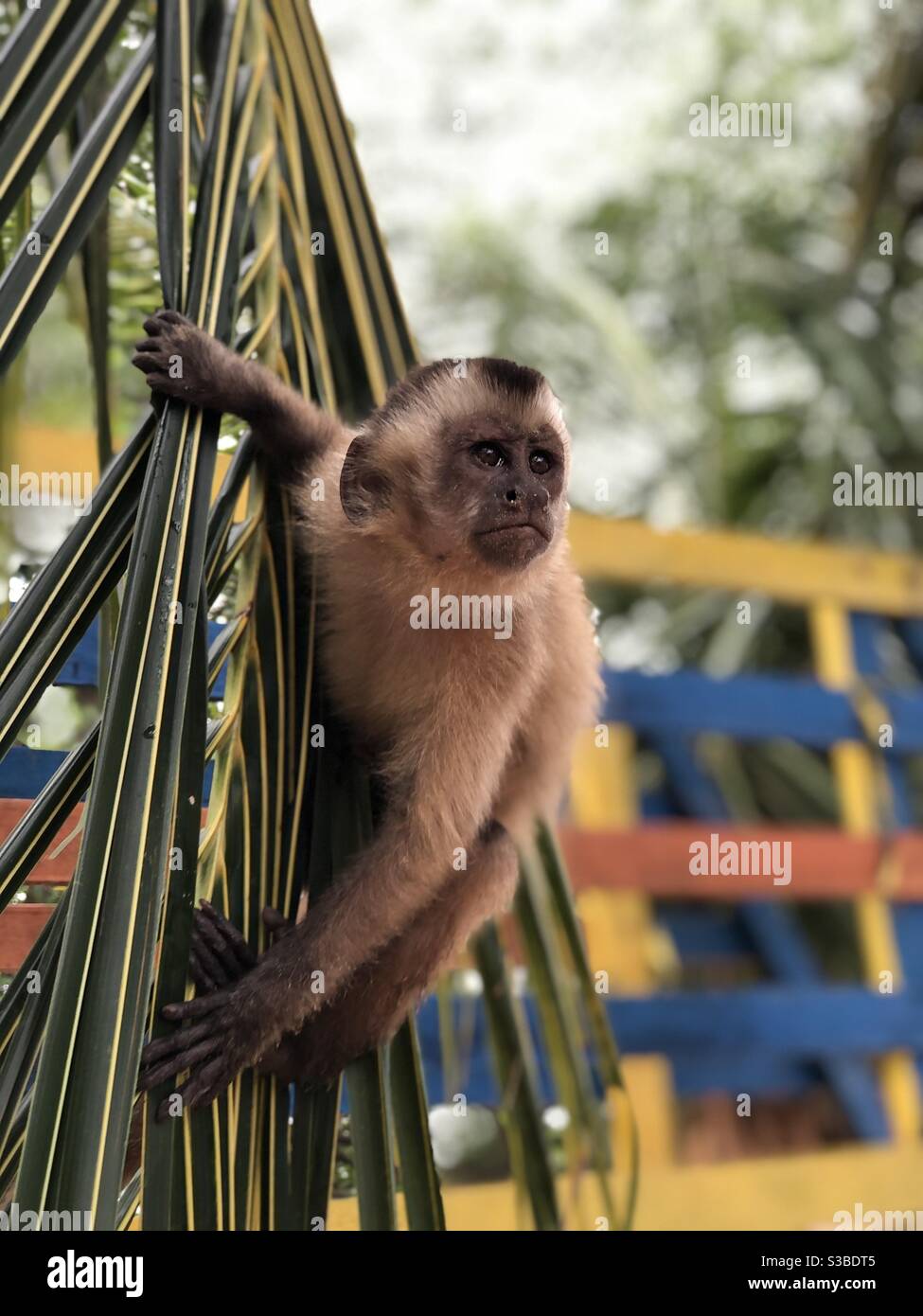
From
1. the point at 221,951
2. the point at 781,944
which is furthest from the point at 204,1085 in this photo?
the point at 781,944

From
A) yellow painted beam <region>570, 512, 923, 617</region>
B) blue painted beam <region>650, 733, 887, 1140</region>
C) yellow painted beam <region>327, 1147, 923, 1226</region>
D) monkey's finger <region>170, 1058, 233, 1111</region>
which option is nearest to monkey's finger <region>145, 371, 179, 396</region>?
monkey's finger <region>170, 1058, 233, 1111</region>

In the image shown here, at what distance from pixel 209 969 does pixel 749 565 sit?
233cm

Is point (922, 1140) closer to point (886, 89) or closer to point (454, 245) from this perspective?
point (886, 89)

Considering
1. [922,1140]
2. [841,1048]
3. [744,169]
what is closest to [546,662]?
[841,1048]

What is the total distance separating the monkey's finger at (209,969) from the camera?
988 millimetres

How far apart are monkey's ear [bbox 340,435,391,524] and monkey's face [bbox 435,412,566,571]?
0.06 metres

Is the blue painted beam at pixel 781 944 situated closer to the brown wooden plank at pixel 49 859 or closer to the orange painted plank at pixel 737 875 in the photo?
the orange painted plank at pixel 737 875

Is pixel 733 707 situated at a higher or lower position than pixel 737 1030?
higher

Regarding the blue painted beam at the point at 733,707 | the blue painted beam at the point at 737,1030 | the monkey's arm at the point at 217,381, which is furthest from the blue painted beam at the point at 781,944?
the monkey's arm at the point at 217,381

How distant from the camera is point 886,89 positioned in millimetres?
3621

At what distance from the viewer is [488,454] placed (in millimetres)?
1247

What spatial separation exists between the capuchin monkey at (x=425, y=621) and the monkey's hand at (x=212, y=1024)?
3.1 inches

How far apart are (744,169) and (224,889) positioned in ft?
15.4

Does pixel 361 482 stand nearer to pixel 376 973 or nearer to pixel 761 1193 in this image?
pixel 376 973
